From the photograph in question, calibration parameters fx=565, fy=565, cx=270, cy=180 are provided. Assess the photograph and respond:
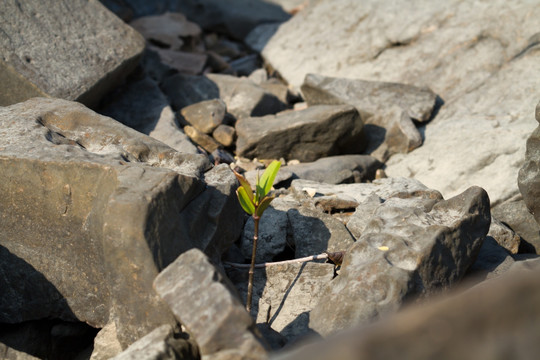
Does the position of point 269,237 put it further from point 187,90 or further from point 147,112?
point 187,90

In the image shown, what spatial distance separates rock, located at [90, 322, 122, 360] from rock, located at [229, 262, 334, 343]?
2.09ft

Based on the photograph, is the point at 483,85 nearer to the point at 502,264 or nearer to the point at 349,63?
the point at 349,63

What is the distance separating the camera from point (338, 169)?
160 inches

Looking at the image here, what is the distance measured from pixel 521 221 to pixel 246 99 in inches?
101

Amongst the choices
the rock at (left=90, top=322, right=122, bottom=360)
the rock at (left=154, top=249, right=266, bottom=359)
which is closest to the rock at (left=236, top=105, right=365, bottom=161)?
the rock at (left=90, top=322, right=122, bottom=360)

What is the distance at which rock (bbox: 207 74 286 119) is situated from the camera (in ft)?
16.4

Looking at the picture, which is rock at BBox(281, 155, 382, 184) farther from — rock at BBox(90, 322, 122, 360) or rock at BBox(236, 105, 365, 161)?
rock at BBox(90, 322, 122, 360)

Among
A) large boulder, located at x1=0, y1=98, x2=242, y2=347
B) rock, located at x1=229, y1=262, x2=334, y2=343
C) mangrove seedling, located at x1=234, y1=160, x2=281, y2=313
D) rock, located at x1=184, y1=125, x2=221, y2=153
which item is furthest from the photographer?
rock, located at x1=184, y1=125, x2=221, y2=153

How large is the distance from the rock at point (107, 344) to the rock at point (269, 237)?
871mm

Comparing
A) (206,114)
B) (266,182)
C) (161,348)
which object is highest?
(266,182)

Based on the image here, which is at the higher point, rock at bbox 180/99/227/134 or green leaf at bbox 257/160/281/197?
green leaf at bbox 257/160/281/197

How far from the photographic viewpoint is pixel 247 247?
10.1ft

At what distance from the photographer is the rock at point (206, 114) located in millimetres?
4609

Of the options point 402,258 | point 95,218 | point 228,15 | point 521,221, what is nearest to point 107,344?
point 95,218
